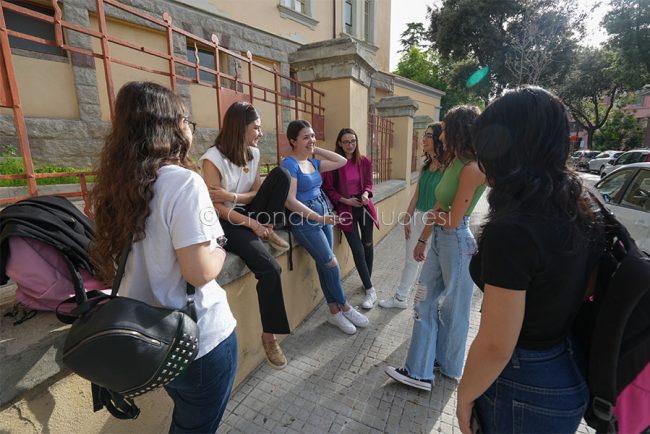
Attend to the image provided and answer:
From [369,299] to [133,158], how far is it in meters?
2.98

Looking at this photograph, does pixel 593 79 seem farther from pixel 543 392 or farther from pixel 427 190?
pixel 543 392

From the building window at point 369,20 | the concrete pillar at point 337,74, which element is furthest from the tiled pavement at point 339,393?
the building window at point 369,20

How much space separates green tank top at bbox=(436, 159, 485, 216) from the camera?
2.18 meters

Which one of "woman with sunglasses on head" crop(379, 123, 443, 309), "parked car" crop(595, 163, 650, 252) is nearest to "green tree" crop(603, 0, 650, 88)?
"parked car" crop(595, 163, 650, 252)

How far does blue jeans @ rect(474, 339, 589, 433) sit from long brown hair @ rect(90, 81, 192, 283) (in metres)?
1.37

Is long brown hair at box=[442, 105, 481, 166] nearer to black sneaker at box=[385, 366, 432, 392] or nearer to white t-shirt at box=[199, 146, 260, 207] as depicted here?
white t-shirt at box=[199, 146, 260, 207]

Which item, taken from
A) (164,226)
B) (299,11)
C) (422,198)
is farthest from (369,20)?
(164,226)

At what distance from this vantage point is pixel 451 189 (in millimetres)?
2248

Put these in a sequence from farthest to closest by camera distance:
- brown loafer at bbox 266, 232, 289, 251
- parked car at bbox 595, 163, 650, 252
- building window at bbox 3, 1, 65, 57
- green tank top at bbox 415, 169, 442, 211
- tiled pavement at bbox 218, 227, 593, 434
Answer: building window at bbox 3, 1, 65, 57
parked car at bbox 595, 163, 650, 252
green tank top at bbox 415, 169, 442, 211
brown loafer at bbox 266, 232, 289, 251
tiled pavement at bbox 218, 227, 593, 434

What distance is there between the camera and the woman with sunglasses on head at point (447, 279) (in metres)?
2.17

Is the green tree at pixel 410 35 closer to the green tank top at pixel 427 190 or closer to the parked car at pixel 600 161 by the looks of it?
the parked car at pixel 600 161

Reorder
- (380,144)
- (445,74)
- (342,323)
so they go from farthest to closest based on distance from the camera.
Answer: (445,74) → (380,144) → (342,323)

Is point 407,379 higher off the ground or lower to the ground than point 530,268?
lower

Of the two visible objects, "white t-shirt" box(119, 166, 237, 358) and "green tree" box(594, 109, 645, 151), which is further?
"green tree" box(594, 109, 645, 151)
